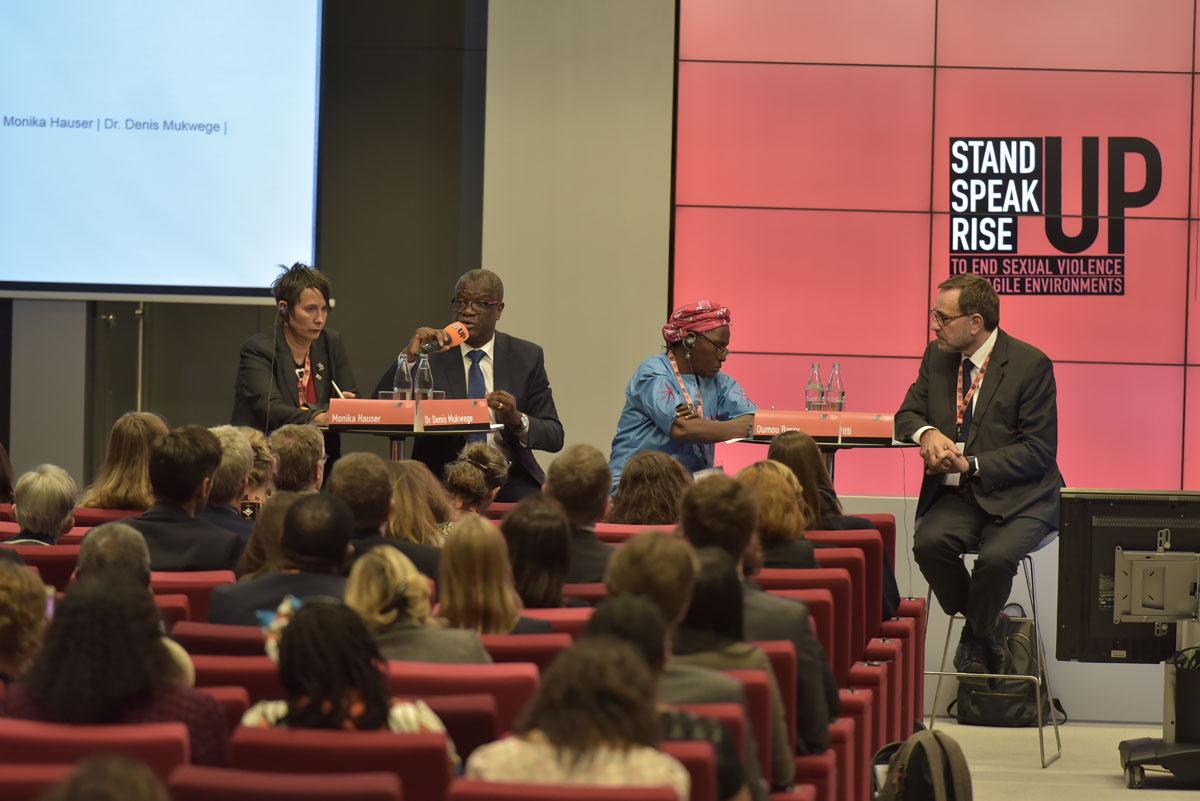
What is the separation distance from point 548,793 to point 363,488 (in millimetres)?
2111

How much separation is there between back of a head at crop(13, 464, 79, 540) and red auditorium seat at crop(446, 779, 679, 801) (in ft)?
8.93

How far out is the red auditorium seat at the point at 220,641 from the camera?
317 cm

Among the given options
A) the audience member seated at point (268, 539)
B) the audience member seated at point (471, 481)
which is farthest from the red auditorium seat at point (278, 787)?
the audience member seated at point (471, 481)

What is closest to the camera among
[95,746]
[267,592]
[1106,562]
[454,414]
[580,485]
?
[95,746]

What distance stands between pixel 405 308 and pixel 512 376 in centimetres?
201

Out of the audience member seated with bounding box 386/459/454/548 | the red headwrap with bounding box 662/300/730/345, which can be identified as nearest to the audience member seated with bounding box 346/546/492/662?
the audience member seated with bounding box 386/459/454/548

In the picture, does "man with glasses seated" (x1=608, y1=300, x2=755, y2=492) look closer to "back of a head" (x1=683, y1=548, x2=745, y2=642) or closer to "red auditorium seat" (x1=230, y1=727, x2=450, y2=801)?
"back of a head" (x1=683, y1=548, x2=745, y2=642)

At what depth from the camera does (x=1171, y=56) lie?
7.98 metres

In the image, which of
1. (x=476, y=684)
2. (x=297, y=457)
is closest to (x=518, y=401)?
(x=297, y=457)

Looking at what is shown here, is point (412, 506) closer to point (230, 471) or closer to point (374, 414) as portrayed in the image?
point (230, 471)

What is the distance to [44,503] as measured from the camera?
4406 millimetres

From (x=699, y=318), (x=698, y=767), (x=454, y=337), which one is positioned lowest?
(x=698, y=767)

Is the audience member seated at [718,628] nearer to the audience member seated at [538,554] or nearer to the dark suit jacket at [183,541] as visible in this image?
the audience member seated at [538,554]

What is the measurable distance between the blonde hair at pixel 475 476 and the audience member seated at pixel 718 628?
85.6 inches
